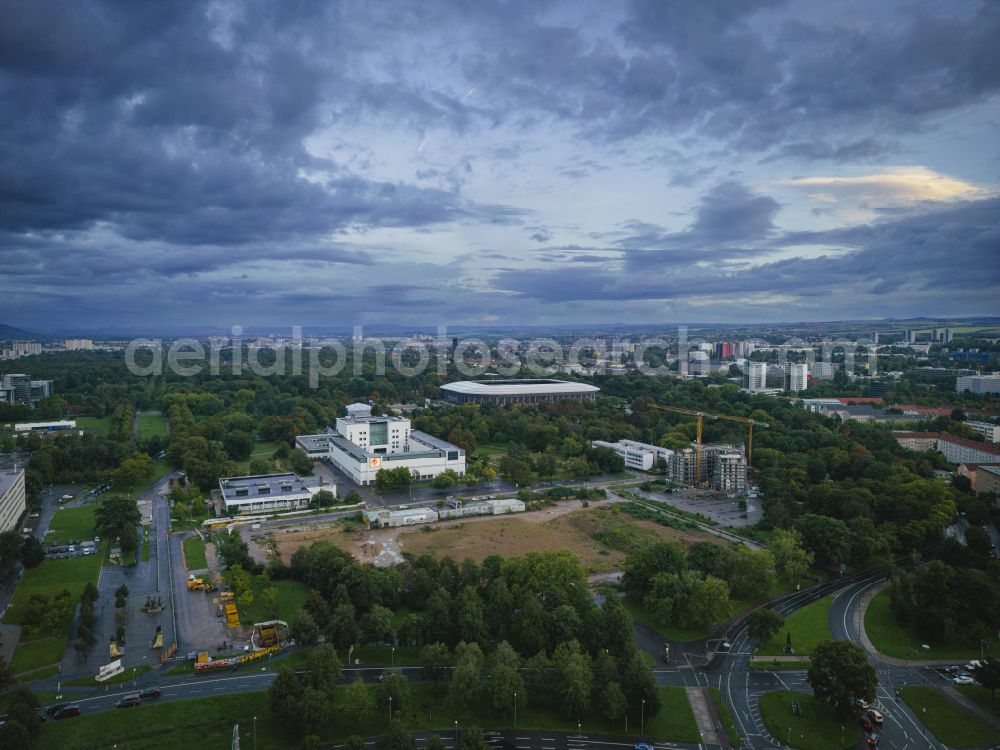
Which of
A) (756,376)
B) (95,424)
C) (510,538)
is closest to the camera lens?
(510,538)

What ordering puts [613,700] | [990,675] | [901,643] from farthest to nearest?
[901,643] < [990,675] < [613,700]

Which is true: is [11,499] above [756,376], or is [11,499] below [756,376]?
below

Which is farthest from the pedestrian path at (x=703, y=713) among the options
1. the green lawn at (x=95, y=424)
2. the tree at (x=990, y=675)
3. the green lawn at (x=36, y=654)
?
the green lawn at (x=95, y=424)

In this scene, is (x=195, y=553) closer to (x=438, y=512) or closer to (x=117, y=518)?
(x=117, y=518)

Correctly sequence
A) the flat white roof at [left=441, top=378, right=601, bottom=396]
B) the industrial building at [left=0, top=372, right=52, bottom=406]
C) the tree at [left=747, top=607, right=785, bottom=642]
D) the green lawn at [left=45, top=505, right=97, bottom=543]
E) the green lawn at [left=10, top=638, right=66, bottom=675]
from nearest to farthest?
1. the green lawn at [left=10, top=638, right=66, bottom=675]
2. the tree at [left=747, top=607, right=785, bottom=642]
3. the green lawn at [left=45, top=505, right=97, bottom=543]
4. the industrial building at [left=0, top=372, right=52, bottom=406]
5. the flat white roof at [left=441, top=378, right=601, bottom=396]

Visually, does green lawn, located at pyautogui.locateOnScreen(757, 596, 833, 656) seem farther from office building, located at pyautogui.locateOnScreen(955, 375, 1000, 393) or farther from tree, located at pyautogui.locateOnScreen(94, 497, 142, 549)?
office building, located at pyautogui.locateOnScreen(955, 375, 1000, 393)

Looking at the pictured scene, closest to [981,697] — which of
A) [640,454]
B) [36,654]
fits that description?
[36,654]

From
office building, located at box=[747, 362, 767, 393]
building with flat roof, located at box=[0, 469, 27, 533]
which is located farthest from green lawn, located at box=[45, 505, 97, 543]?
office building, located at box=[747, 362, 767, 393]
